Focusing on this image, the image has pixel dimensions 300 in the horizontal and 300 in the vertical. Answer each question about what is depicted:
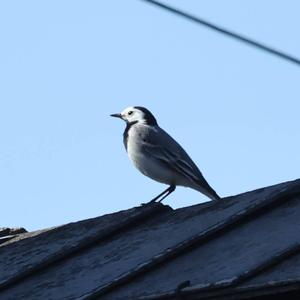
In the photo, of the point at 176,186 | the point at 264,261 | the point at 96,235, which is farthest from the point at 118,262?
the point at 176,186

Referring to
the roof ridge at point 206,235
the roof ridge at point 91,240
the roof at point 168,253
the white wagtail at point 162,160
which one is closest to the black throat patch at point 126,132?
the white wagtail at point 162,160

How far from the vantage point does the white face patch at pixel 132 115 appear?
1612 cm

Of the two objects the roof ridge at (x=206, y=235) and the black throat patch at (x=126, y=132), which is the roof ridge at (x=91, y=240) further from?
the black throat patch at (x=126, y=132)

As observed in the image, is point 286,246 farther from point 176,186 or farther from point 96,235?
point 176,186

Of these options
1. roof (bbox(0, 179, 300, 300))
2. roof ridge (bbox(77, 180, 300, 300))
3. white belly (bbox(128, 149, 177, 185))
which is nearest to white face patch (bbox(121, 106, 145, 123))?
white belly (bbox(128, 149, 177, 185))

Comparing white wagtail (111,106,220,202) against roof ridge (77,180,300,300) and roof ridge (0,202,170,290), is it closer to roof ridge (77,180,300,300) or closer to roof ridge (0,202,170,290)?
roof ridge (0,202,170,290)

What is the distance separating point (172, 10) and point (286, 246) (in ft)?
5.23

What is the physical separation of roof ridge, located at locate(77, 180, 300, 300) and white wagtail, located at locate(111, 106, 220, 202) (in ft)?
14.1

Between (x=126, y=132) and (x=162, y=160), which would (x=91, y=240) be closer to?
(x=162, y=160)

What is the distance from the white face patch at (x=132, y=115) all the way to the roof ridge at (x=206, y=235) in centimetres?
662

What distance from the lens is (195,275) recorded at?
8.23m

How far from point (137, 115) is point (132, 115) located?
0.60 feet

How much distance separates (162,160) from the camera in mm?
14445

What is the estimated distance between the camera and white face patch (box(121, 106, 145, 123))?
52.9 feet
